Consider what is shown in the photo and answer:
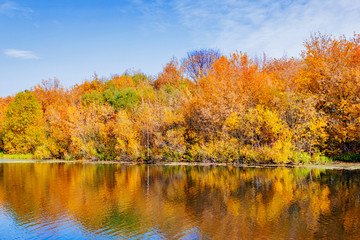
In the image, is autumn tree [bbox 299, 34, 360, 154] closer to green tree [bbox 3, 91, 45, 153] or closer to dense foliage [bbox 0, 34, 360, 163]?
dense foliage [bbox 0, 34, 360, 163]

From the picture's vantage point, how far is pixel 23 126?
46.2 m

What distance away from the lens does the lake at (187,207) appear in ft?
33.6

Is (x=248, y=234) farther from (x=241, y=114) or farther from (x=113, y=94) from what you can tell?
(x=113, y=94)

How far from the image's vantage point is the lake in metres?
10.2

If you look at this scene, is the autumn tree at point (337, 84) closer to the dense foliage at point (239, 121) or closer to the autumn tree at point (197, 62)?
the dense foliage at point (239, 121)

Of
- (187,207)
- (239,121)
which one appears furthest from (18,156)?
(187,207)

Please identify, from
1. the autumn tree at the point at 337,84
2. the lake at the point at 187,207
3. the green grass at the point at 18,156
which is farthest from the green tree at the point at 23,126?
the autumn tree at the point at 337,84

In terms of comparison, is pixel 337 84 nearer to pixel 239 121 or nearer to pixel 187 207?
pixel 239 121

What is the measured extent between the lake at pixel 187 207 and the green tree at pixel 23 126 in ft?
82.9

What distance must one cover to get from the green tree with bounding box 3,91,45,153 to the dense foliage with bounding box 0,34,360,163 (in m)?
2.17

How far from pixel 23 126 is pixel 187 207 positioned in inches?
1593

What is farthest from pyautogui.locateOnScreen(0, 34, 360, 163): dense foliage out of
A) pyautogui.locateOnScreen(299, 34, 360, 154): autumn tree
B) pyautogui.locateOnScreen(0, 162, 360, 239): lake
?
pyautogui.locateOnScreen(0, 162, 360, 239): lake

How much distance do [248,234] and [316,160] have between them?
18.9 meters

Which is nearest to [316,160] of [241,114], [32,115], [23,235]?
[241,114]
